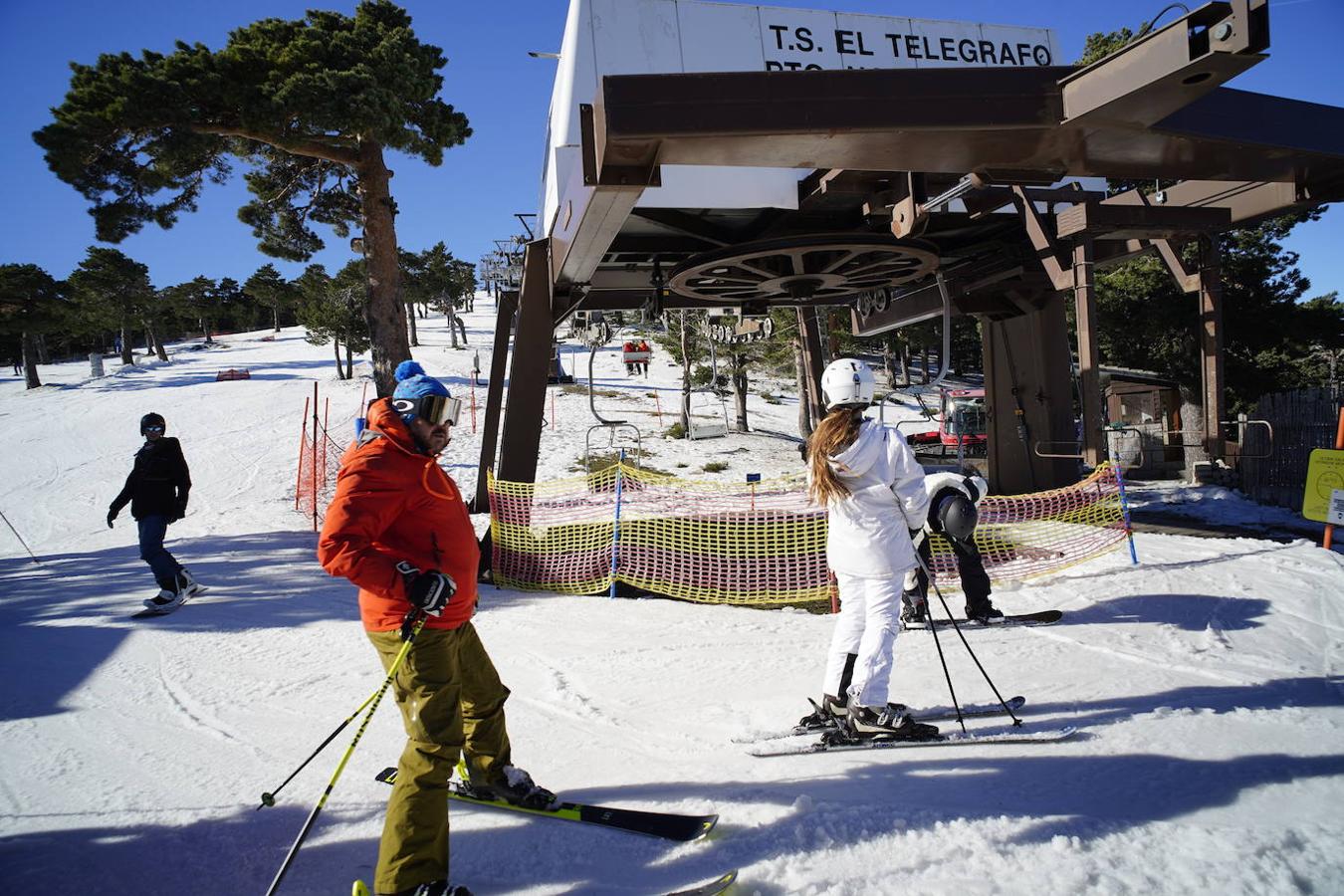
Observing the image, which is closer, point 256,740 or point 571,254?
point 256,740

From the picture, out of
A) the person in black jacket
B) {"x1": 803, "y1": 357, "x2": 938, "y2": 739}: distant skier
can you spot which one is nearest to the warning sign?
{"x1": 803, "y1": 357, "x2": 938, "y2": 739}: distant skier

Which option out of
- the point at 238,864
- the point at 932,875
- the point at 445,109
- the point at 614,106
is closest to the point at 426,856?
the point at 238,864

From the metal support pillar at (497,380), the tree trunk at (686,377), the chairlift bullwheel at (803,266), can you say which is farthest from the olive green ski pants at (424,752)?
the tree trunk at (686,377)

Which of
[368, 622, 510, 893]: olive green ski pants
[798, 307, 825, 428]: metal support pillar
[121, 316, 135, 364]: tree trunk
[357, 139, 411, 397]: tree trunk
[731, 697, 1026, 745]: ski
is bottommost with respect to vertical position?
[731, 697, 1026, 745]: ski

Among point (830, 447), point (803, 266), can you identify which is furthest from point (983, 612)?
point (803, 266)

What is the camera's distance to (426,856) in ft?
7.36

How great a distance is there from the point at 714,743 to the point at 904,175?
4266 mm

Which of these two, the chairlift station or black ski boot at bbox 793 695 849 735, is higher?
the chairlift station

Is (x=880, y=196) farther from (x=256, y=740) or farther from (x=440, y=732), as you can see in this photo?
(x=256, y=740)

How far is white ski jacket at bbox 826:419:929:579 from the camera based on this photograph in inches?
131

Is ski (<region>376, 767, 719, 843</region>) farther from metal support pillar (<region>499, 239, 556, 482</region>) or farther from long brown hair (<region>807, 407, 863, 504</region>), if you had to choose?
metal support pillar (<region>499, 239, 556, 482</region>)

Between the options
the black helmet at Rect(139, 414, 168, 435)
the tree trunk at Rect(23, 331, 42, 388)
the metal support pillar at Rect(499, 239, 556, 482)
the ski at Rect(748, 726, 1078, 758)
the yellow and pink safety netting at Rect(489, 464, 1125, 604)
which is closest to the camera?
the ski at Rect(748, 726, 1078, 758)

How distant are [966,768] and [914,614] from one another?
240cm

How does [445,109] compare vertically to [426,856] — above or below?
above
